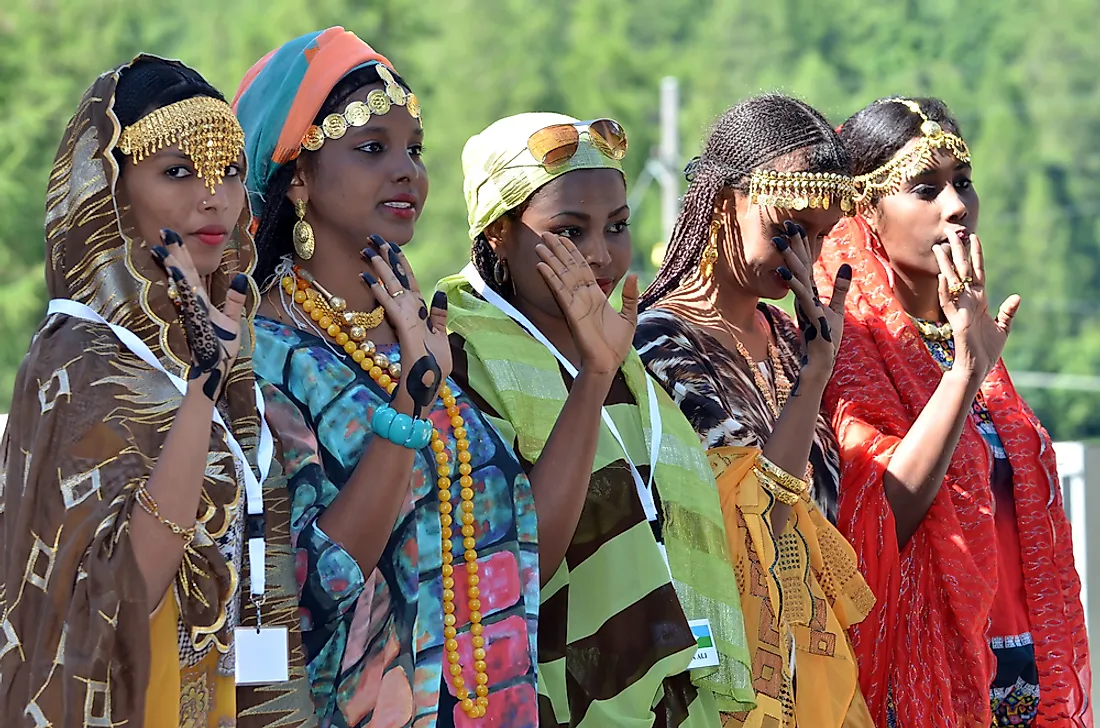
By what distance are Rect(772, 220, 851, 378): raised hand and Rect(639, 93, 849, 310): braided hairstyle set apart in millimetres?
206

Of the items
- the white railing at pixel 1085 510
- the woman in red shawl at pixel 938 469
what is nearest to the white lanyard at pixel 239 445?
the woman in red shawl at pixel 938 469

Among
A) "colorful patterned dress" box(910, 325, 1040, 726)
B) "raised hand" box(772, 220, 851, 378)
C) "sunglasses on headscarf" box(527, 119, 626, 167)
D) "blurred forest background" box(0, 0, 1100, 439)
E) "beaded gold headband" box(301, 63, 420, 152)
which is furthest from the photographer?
"blurred forest background" box(0, 0, 1100, 439)

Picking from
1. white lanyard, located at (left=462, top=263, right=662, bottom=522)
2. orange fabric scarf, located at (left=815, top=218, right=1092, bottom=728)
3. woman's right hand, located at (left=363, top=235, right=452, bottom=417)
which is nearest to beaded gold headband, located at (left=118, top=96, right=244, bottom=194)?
woman's right hand, located at (left=363, top=235, right=452, bottom=417)

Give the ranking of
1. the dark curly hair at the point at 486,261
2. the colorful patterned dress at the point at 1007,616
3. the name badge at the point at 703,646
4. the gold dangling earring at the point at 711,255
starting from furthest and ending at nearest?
the colorful patterned dress at the point at 1007,616
the gold dangling earring at the point at 711,255
the dark curly hair at the point at 486,261
the name badge at the point at 703,646

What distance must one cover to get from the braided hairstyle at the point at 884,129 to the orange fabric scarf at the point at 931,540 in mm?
186

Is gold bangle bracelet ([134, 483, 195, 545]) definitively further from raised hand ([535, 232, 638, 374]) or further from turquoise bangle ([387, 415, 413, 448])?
raised hand ([535, 232, 638, 374])

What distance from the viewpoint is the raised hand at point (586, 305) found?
119 inches

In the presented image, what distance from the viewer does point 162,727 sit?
239cm

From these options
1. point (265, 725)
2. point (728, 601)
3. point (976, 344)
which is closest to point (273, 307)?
point (265, 725)

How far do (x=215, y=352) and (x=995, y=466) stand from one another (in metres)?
2.74

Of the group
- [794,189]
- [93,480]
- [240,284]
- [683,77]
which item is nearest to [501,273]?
[794,189]

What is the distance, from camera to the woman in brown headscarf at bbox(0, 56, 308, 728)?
2320mm

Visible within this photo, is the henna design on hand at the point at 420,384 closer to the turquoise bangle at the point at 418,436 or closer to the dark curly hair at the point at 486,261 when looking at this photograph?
the turquoise bangle at the point at 418,436

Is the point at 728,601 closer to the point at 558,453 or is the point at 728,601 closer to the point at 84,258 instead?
the point at 558,453
